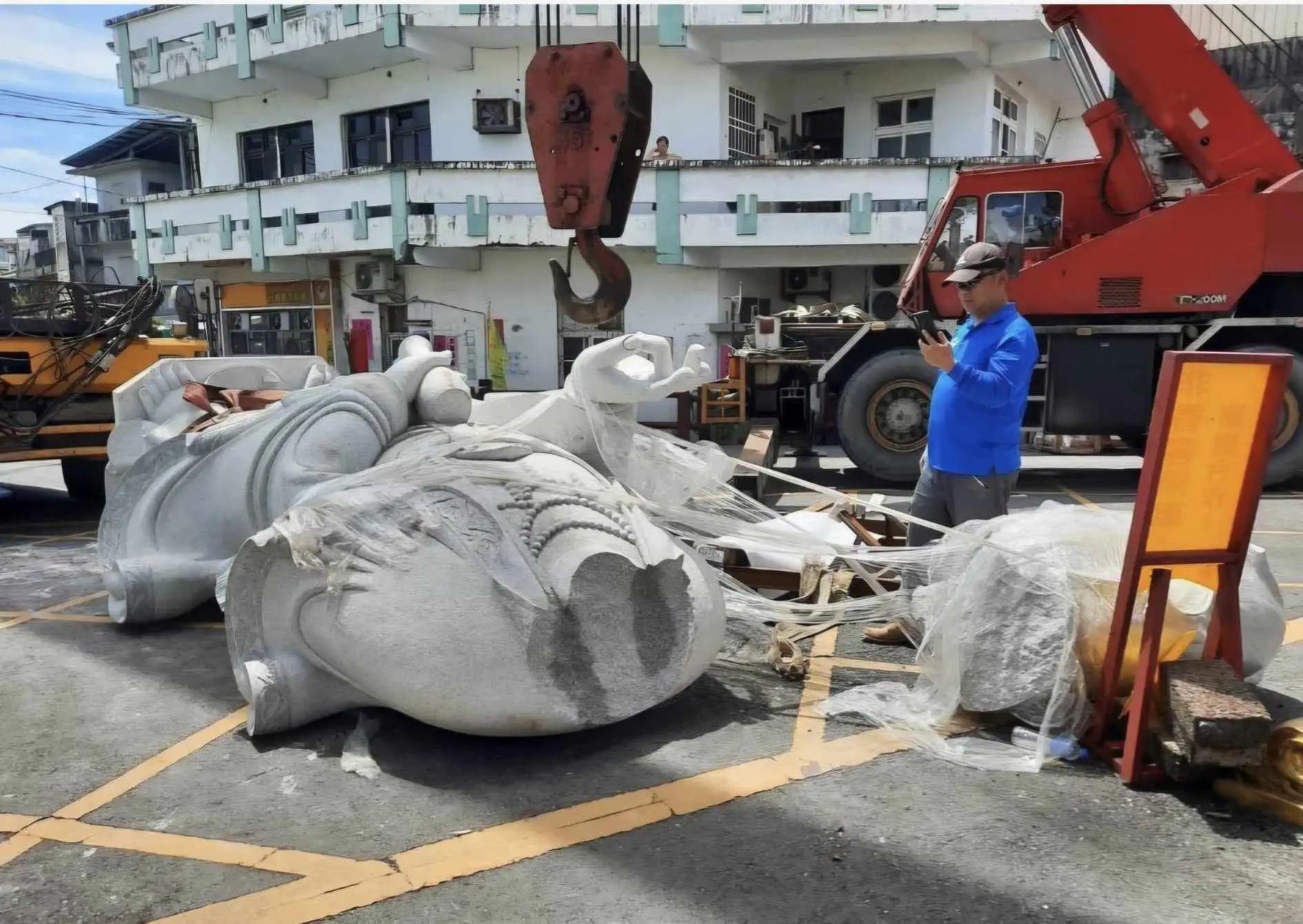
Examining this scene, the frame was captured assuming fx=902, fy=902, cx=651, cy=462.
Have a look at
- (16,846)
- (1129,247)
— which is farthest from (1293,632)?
(16,846)

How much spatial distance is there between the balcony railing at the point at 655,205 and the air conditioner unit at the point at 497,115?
1.52m

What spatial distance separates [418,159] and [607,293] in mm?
14386

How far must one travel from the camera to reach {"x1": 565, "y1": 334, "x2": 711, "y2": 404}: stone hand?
12.8ft

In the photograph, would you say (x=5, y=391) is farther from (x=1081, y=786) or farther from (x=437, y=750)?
(x=1081, y=786)

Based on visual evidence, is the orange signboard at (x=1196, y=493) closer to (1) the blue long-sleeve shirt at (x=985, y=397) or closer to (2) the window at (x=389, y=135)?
(1) the blue long-sleeve shirt at (x=985, y=397)

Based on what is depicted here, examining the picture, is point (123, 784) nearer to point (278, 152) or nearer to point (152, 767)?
point (152, 767)

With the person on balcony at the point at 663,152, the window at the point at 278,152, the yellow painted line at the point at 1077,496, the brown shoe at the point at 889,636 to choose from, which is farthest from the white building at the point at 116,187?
the brown shoe at the point at 889,636

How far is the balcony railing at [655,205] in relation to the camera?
13336 millimetres

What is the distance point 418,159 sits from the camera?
1639 cm

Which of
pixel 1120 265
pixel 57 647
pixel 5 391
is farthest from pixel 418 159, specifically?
pixel 57 647

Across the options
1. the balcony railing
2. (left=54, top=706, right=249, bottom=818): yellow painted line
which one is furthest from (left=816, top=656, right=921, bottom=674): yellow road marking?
the balcony railing

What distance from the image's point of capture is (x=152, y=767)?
2973mm

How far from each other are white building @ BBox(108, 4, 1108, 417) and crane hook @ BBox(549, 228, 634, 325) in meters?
10.5

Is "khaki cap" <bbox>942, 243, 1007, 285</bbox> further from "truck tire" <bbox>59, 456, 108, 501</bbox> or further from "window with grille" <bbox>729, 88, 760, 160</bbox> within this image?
"window with grille" <bbox>729, 88, 760, 160</bbox>
